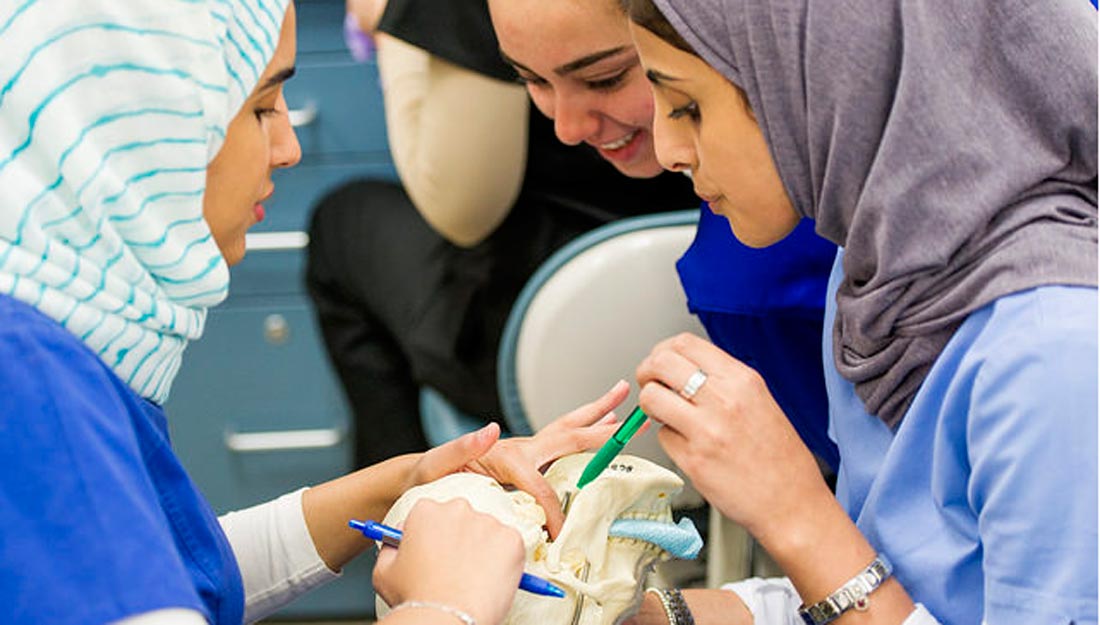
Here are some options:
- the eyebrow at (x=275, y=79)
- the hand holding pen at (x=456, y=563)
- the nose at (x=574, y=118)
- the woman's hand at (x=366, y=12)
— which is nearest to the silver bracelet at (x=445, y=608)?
the hand holding pen at (x=456, y=563)

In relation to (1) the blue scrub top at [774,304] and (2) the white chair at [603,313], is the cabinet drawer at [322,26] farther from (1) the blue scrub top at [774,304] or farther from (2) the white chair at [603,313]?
(1) the blue scrub top at [774,304]

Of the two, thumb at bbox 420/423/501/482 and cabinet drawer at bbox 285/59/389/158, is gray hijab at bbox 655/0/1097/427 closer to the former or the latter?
thumb at bbox 420/423/501/482

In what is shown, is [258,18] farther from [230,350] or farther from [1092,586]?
[230,350]

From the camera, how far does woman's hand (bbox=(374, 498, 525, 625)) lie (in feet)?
3.04

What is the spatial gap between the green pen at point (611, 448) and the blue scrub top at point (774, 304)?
32cm

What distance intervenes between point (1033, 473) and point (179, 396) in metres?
1.99

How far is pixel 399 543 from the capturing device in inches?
39.9

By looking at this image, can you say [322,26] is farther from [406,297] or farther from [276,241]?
[406,297]

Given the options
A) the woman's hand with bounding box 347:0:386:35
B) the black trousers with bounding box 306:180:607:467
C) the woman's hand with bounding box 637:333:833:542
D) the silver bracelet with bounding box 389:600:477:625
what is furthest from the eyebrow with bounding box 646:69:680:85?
the woman's hand with bounding box 347:0:386:35

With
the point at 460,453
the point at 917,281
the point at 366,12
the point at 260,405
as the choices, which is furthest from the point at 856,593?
the point at 260,405

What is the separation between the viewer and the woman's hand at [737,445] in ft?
3.44

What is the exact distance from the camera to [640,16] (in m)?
1.09

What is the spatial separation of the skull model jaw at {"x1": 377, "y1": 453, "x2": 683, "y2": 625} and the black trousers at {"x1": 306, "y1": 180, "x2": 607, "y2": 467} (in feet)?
2.30

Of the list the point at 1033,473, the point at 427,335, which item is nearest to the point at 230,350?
the point at 427,335
